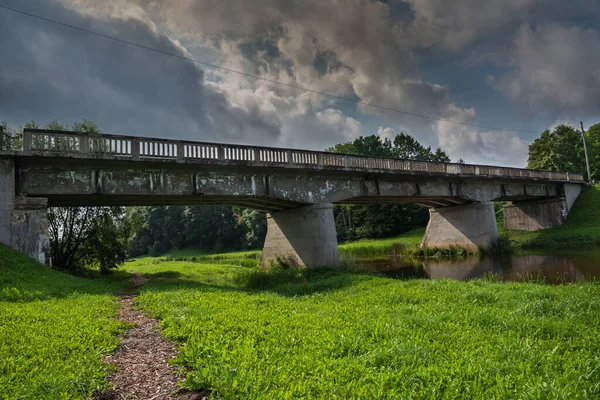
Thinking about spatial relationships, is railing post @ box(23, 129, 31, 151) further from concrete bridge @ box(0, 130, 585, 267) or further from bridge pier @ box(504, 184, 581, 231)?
bridge pier @ box(504, 184, 581, 231)

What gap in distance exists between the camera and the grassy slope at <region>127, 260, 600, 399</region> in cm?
352

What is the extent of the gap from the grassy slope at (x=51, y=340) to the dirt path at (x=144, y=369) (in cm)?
17

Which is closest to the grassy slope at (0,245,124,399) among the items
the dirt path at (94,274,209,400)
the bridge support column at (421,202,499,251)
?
the dirt path at (94,274,209,400)

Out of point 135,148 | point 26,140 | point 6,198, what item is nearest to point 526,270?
point 135,148

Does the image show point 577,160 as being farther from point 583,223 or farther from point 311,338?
point 311,338

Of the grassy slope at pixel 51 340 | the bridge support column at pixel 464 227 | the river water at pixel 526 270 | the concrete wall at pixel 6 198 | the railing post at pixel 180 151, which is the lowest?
the river water at pixel 526 270

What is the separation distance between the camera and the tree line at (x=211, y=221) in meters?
20.5

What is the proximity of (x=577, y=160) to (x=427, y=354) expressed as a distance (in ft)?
214

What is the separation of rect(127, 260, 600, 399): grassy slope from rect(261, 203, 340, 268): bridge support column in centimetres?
867

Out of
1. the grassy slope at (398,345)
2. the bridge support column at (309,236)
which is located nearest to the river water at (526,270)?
the bridge support column at (309,236)

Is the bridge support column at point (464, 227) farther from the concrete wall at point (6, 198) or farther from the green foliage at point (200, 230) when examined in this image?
the green foliage at point (200, 230)

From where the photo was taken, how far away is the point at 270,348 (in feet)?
15.3

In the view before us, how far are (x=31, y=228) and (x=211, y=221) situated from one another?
52.8 meters

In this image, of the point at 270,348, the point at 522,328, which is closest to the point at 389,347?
the point at 270,348
